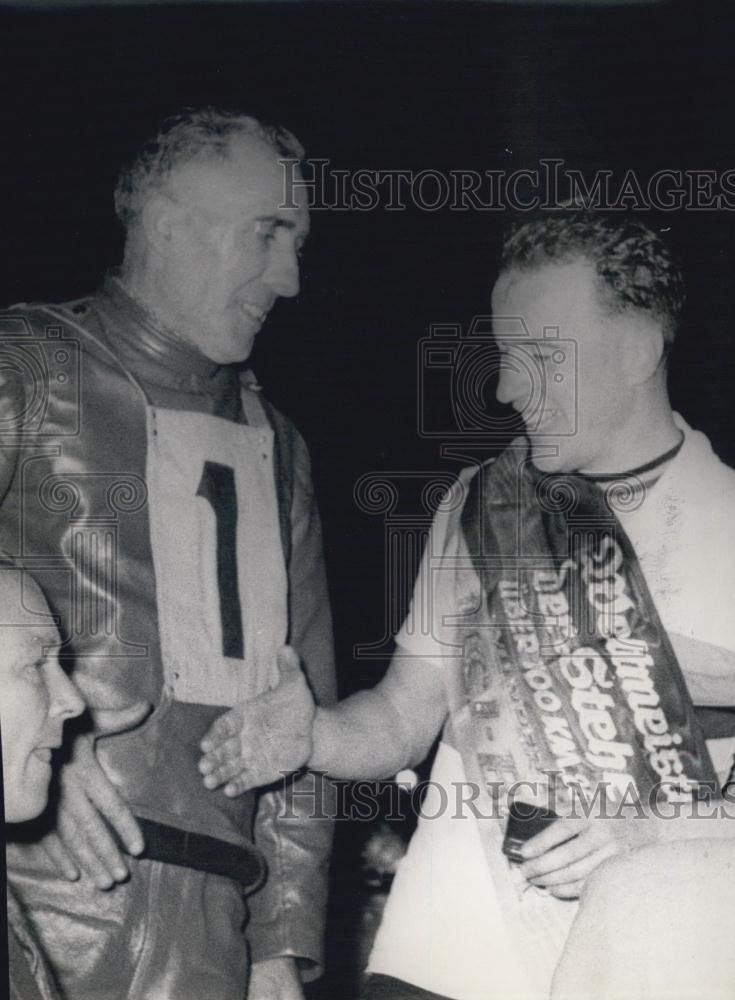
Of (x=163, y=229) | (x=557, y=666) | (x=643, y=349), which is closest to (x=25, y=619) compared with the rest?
(x=163, y=229)

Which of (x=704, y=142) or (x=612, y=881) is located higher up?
(x=704, y=142)

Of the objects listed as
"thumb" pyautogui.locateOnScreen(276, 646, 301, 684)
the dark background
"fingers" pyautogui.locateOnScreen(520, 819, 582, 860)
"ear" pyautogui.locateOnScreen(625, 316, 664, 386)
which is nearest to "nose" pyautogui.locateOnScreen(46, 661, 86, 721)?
"thumb" pyautogui.locateOnScreen(276, 646, 301, 684)

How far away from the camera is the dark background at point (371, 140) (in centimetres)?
220

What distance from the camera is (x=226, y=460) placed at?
85.4 inches

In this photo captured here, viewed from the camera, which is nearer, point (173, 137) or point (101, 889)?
point (101, 889)

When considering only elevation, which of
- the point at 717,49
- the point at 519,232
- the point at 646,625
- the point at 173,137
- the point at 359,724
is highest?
the point at 717,49

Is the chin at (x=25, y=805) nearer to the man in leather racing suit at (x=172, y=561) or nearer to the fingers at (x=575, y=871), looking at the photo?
the man in leather racing suit at (x=172, y=561)

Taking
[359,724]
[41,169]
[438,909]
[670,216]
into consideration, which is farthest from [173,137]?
[438,909]

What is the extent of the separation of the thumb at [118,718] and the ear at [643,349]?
106 centimetres

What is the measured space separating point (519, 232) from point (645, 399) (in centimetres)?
39

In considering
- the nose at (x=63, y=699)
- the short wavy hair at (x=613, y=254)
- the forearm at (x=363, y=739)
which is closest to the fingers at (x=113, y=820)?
the nose at (x=63, y=699)

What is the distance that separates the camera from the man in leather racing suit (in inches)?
81.1

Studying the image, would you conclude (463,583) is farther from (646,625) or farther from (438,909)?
(438,909)

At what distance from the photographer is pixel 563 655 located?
87.3 inches
